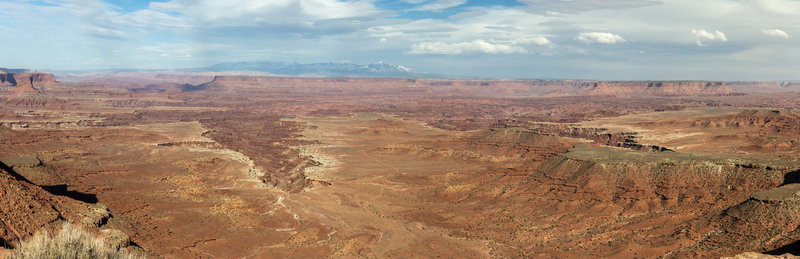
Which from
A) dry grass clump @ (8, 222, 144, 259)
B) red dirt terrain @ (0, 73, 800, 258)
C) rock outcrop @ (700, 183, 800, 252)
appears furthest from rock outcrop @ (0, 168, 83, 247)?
rock outcrop @ (700, 183, 800, 252)

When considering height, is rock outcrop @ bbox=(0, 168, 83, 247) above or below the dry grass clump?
below

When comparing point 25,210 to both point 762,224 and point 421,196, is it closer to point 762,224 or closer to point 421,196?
point 421,196

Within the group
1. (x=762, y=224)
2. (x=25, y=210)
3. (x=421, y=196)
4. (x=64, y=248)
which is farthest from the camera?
(x=421, y=196)

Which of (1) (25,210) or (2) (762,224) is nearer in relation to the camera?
(1) (25,210)

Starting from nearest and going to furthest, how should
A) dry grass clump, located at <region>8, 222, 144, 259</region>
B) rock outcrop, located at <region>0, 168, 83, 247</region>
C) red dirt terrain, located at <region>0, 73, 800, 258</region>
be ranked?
dry grass clump, located at <region>8, 222, 144, 259</region> < rock outcrop, located at <region>0, 168, 83, 247</region> < red dirt terrain, located at <region>0, 73, 800, 258</region>

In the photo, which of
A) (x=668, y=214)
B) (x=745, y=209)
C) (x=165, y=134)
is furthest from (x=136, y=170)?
(x=745, y=209)

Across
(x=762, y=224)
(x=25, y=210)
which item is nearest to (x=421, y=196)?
(x=762, y=224)

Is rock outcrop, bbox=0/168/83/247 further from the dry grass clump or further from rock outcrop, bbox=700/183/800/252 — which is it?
rock outcrop, bbox=700/183/800/252

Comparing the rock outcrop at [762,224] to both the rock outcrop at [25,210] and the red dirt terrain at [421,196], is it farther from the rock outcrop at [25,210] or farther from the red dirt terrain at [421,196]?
the rock outcrop at [25,210]
